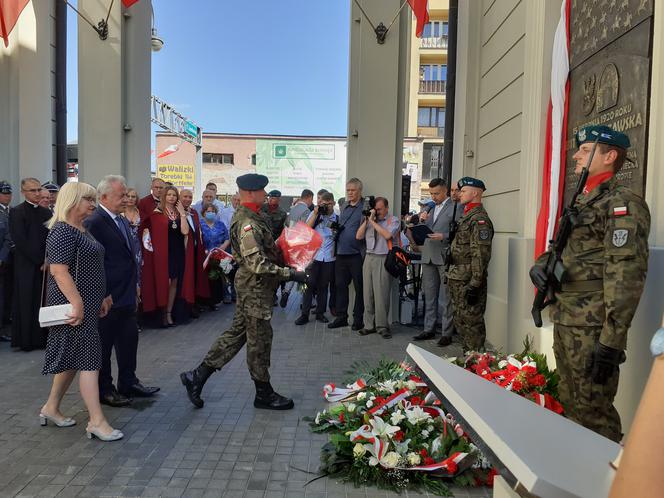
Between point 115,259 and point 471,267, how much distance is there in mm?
3563

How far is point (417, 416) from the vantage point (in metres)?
3.75

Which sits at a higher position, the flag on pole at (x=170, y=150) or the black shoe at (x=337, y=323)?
the flag on pole at (x=170, y=150)

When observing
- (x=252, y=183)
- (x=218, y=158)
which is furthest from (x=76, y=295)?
(x=218, y=158)

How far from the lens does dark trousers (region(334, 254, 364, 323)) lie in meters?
8.03

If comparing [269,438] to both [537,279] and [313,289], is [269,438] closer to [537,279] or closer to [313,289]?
[537,279]

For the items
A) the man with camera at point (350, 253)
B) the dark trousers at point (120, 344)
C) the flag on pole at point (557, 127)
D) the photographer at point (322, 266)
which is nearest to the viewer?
the dark trousers at point (120, 344)

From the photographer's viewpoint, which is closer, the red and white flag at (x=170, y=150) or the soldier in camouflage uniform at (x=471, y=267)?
the soldier in camouflage uniform at (x=471, y=267)

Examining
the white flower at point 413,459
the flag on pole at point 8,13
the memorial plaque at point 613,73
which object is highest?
the flag on pole at point 8,13

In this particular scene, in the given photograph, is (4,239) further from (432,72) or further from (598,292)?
(432,72)

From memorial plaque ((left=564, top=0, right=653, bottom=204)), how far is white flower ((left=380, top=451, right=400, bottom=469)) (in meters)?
2.50

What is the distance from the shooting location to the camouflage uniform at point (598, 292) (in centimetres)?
273

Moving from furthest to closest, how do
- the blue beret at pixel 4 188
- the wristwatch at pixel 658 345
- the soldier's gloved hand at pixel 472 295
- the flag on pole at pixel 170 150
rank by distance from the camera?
the flag on pole at pixel 170 150
the blue beret at pixel 4 188
the soldier's gloved hand at pixel 472 295
the wristwatch at pixel 658 345

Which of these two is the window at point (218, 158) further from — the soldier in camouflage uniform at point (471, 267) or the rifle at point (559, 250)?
the rifle at point (559, 250)

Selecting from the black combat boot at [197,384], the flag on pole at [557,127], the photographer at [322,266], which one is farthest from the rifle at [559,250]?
the photographer at [322,266]
